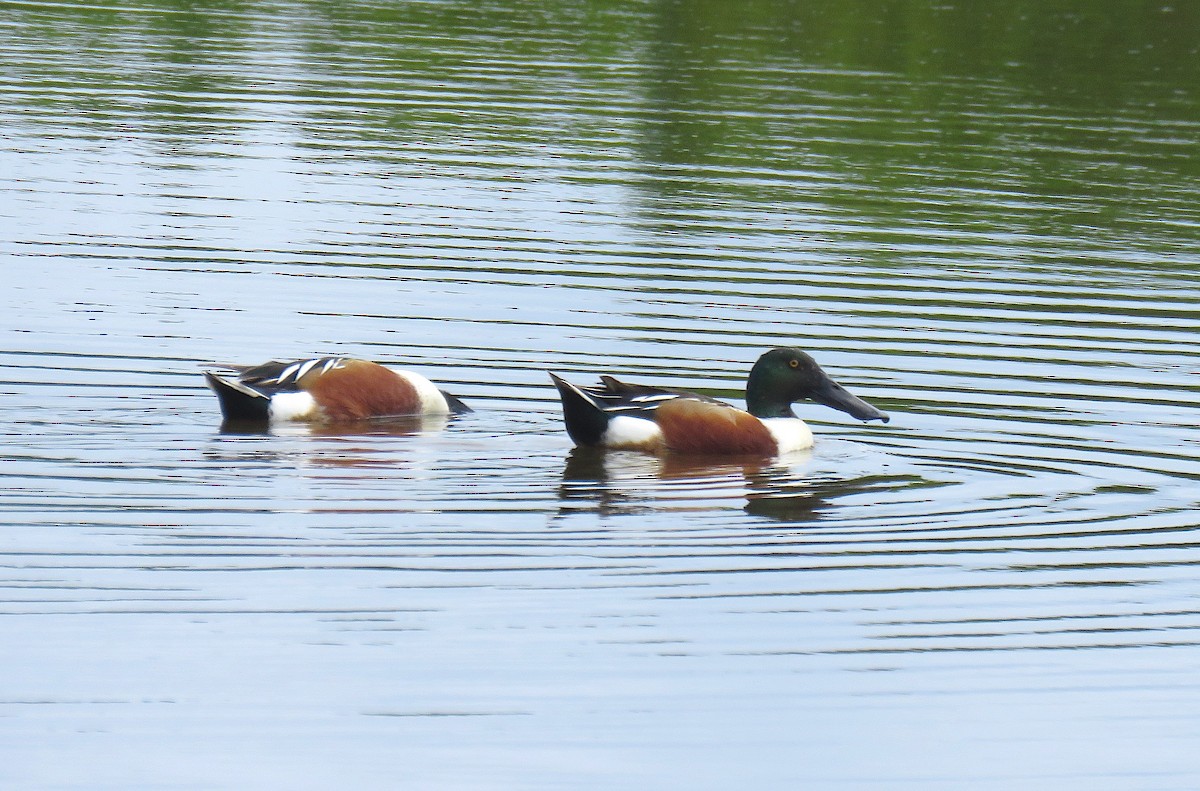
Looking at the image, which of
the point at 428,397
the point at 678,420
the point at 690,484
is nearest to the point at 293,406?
the point at 428,397

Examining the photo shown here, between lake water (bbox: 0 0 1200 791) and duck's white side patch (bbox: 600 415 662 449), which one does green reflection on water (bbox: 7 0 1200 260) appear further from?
duck's white side patch (bbox: 600 415 662 449)

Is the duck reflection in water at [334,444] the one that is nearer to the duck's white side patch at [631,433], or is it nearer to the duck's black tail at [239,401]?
Answer: the duck's black tail at [239,401]

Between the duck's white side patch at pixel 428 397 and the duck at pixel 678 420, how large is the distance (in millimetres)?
692

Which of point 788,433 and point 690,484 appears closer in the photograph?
point 690,484

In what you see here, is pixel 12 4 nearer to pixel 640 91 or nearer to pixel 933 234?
pixel 640 91

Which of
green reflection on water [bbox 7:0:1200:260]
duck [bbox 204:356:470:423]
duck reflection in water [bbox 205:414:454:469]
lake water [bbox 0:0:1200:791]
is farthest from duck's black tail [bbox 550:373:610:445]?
green reflection on water [bbox 7:0:1200:260]

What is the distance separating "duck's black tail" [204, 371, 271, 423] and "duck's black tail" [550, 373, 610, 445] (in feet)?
5.43

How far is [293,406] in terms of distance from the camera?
12461 millimetres

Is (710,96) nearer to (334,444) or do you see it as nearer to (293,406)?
(293,406)

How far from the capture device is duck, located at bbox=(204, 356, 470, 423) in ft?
40.3

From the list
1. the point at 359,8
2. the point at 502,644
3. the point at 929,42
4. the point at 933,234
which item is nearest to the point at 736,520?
the point at 502,644

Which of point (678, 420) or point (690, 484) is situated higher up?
point (678, 420)

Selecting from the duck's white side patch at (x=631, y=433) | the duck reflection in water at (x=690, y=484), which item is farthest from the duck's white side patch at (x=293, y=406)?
the duck's white side patch at (x=631, y=433)

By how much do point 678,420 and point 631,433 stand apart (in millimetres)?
273
